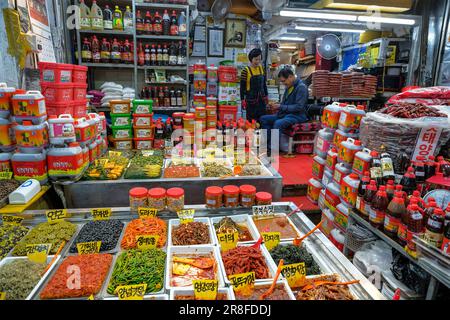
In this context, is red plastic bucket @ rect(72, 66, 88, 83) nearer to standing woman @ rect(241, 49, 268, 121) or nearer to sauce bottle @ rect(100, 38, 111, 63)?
sauce bottle @ rect(100, 38, 111, 63)

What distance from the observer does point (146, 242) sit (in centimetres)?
178

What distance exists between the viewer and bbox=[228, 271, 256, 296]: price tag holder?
4.80 ft

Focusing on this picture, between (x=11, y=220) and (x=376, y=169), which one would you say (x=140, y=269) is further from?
(x=376, y=169)

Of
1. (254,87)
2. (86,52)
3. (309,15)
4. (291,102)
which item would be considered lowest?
(291,102)

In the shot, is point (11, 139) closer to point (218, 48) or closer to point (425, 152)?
point (425, 152)

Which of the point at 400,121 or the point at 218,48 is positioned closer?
the point at 400,121

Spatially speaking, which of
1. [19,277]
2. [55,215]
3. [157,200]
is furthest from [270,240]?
[55,215]

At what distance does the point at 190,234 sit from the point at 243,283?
53 cm

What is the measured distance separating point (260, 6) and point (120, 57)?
252 cm

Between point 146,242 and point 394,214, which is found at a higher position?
point 394,214

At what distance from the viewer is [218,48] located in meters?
6.17

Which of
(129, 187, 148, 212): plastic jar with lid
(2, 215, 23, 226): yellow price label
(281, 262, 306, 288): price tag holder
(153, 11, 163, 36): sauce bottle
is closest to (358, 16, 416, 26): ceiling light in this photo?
(153, 11, 163, 36): sauce bottle

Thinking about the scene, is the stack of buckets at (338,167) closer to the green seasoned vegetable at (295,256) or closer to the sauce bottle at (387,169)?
the sauce bottle at (387,169)
